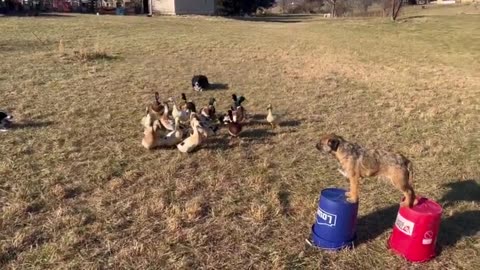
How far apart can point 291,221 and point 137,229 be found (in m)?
1.54

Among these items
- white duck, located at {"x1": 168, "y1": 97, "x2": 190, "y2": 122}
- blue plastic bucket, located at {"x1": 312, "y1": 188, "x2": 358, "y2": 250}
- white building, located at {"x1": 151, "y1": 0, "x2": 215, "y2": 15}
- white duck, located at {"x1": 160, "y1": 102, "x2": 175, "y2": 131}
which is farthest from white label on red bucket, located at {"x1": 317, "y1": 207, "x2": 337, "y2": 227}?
white building, located at {"x1": 151, "y1": 0, "x2": 215, "y2": 15}

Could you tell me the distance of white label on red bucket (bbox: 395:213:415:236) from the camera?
13.1 ft

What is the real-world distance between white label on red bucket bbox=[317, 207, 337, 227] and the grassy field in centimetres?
32

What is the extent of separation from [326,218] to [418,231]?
30.2 inches

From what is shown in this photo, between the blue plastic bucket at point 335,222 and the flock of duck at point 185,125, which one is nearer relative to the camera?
the blue plastic bucket at point 335,222

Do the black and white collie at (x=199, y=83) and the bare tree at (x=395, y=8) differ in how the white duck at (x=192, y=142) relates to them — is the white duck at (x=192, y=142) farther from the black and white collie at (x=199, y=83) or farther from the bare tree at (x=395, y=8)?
the bare tree at (x=395, y=8)

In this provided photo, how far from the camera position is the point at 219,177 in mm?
5742

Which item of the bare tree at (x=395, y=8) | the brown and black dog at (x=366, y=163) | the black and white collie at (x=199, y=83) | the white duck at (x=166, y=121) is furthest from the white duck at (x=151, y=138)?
the bare tree at (x=395, y=8)

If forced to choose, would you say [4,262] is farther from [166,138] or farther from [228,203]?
[166,138]

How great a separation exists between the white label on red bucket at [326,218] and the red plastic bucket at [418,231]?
576 mm

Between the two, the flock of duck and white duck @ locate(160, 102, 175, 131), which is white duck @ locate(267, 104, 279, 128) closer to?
the flock of duck

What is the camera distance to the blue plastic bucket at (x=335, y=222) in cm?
403

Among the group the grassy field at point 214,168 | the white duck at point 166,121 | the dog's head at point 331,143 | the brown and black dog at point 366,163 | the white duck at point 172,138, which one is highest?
the dog's head at point 331,143

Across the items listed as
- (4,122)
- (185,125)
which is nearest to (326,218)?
(185,125)
